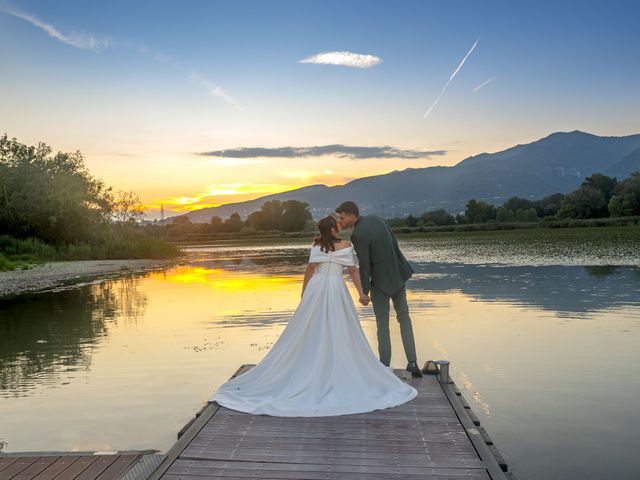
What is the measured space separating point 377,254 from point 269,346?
237 inches

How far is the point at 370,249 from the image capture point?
908cm

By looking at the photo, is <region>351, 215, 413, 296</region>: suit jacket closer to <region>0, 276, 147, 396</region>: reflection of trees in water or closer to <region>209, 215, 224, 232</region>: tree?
<region>0, 276, 147, 396</region>: reflection of trees in water

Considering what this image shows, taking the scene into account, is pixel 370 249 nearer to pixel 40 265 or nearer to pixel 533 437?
pixel 533 437

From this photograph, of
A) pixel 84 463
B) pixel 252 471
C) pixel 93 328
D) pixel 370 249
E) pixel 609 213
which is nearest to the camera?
pixel 252 471

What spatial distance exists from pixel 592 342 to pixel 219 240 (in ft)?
386

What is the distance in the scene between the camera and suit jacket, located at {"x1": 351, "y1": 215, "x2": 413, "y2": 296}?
900 centimetres

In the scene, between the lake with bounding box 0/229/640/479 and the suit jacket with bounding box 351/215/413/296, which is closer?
the lake with bounding box 0/229/640/479

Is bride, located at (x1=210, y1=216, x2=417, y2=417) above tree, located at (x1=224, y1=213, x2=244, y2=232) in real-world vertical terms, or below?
below

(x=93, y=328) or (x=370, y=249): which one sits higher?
(x=370, y=249)

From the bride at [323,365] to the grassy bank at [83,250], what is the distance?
44.3 meters

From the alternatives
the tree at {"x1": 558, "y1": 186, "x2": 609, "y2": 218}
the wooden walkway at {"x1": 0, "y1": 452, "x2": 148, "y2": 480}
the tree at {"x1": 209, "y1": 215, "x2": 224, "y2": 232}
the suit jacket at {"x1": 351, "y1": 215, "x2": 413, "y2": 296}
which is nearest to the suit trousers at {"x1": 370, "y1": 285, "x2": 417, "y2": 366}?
the suit jacket at {"x1": 351, "y1": 215, "x2": 413, "y2": 296}

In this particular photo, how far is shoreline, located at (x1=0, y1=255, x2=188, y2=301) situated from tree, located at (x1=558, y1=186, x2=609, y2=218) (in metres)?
98.5

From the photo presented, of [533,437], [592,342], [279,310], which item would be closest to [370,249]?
[533,437]

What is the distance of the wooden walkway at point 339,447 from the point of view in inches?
223
